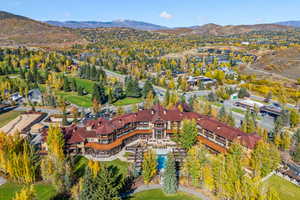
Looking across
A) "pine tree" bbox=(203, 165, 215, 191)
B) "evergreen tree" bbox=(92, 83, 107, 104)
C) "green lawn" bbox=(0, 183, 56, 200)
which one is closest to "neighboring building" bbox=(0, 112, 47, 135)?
"evergreen tree" bbox=(92, 83, 107, 104)

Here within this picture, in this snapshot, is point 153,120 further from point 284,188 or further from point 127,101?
point 127,101

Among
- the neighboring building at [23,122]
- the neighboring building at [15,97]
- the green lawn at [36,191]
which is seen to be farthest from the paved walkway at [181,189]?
the neighboring building at [15,97]

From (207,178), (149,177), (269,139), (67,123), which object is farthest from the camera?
(67,123)

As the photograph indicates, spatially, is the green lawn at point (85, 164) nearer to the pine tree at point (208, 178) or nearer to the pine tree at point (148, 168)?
the pine tree at point (148, 168)

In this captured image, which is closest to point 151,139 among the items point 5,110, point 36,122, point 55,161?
A: point 55,161

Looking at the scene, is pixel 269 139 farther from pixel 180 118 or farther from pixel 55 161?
pixel 55 161
